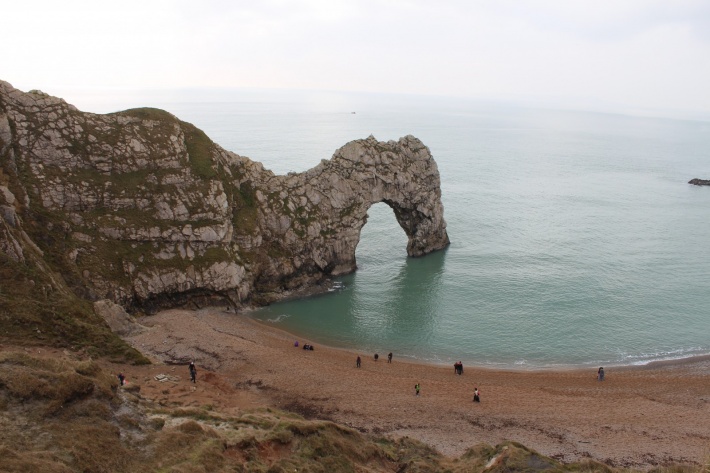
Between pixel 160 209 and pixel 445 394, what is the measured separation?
35.5 m

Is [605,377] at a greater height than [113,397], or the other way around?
[113,397]

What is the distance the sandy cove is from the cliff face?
649 centimetres

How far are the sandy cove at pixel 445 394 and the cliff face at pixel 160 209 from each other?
649cm

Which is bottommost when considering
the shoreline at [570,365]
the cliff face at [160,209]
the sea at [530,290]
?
the shoreline at [570,365]

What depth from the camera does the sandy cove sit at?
3148 cm

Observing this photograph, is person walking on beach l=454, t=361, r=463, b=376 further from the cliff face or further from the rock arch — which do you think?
the rock arch

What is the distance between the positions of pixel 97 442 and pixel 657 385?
4391 centimetres

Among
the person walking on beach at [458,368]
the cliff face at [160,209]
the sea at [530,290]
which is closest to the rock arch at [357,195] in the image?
the cliff face at [160,209]

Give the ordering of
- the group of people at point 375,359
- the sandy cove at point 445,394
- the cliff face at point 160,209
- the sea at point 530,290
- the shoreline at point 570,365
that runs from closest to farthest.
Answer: the sandy cove at point 445,394 < the group of people at point 375,359 < the shoreline at point 570,365 < the cliff face at point 160,209 < the sea at point 530,290

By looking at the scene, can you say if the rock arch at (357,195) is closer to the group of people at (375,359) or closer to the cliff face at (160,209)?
the cliff face at (160,209)

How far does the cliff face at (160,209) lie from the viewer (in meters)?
46.3

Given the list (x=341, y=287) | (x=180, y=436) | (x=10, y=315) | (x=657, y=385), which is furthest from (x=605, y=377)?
(x=10, y=315)

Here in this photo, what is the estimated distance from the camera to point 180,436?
66.0ft

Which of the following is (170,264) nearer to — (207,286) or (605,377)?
(207,286)
